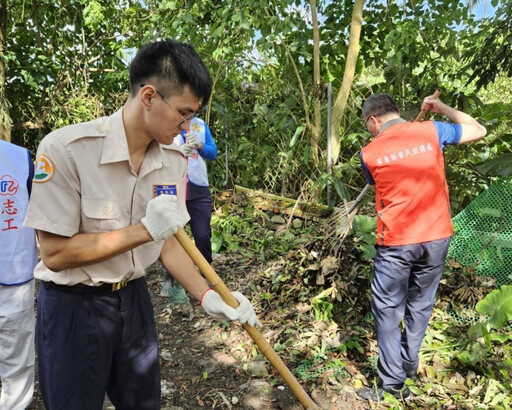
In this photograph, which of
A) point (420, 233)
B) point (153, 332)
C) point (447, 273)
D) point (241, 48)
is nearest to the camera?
→ point (153, 332)

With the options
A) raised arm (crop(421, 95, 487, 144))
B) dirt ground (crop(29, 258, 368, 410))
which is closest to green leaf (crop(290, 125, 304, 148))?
dirt ground (crop(29, 258, 368, 410))

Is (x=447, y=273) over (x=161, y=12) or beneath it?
beneath

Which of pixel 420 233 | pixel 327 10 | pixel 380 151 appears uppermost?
pixel 327 10

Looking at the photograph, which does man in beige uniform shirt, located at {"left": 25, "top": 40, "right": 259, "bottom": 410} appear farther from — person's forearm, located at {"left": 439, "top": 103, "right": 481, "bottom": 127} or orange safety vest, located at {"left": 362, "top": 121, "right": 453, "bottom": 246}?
person's forearm, located at {"left": 439, "top": 103, "right": 481, "bottom": 127}

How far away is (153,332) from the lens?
1744 millimetres

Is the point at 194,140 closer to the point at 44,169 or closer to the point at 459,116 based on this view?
the point at 459,116

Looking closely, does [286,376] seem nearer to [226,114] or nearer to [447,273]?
[447,273]

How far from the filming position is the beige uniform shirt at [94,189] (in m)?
1.33

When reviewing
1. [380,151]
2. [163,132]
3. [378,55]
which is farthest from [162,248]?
[378,55]

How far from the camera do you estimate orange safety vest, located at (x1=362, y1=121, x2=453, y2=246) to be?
99.6 inches

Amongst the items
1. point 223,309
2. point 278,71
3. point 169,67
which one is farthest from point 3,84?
point 223,309

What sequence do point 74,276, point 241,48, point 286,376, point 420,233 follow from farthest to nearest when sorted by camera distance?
point 241,48, point 420,233, point 286,376, point 74,276

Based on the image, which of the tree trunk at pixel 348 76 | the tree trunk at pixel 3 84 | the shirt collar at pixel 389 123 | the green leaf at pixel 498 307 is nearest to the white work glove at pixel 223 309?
the shirt collar at pixel 389 123

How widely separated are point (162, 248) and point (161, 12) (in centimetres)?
559
